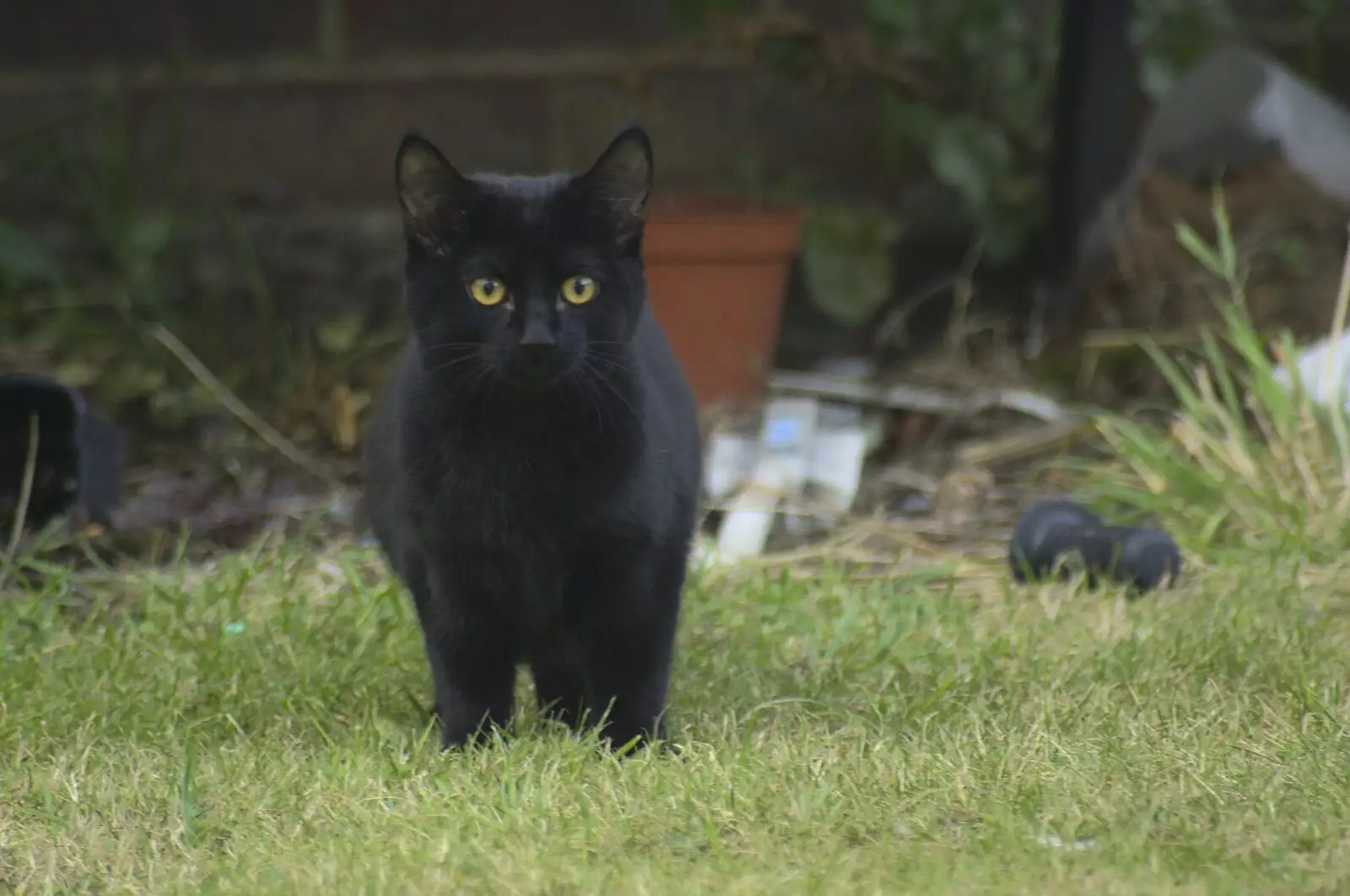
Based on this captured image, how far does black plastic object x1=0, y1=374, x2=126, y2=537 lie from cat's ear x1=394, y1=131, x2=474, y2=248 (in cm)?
121

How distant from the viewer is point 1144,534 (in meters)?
2.73

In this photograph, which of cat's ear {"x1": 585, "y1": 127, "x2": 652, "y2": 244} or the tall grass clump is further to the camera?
the tall grass clump

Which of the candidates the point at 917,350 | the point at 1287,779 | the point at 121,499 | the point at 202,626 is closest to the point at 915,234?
the point at 917,350

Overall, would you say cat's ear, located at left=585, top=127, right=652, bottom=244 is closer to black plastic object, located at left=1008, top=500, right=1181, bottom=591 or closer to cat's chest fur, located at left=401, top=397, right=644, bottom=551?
cat's chest fur, located at left=401, top=397, right=644, bottom=551

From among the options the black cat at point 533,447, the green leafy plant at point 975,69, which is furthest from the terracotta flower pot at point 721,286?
the black cat at point 533,447

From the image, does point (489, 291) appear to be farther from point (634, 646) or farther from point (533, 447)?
point (634, 646)

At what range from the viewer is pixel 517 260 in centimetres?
194

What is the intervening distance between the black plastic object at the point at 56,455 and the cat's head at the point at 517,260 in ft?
3.98

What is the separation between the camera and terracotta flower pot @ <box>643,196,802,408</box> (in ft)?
12.6

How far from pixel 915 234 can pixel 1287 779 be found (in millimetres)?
2956

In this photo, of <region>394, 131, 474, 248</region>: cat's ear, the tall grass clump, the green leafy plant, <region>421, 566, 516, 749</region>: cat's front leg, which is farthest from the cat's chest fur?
the green leafy plant

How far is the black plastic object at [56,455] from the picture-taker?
9.73 feet

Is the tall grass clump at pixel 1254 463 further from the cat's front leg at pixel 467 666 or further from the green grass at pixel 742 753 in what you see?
the cat's front leg at pixel 467 666

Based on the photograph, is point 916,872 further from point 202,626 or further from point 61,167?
point 61,167
